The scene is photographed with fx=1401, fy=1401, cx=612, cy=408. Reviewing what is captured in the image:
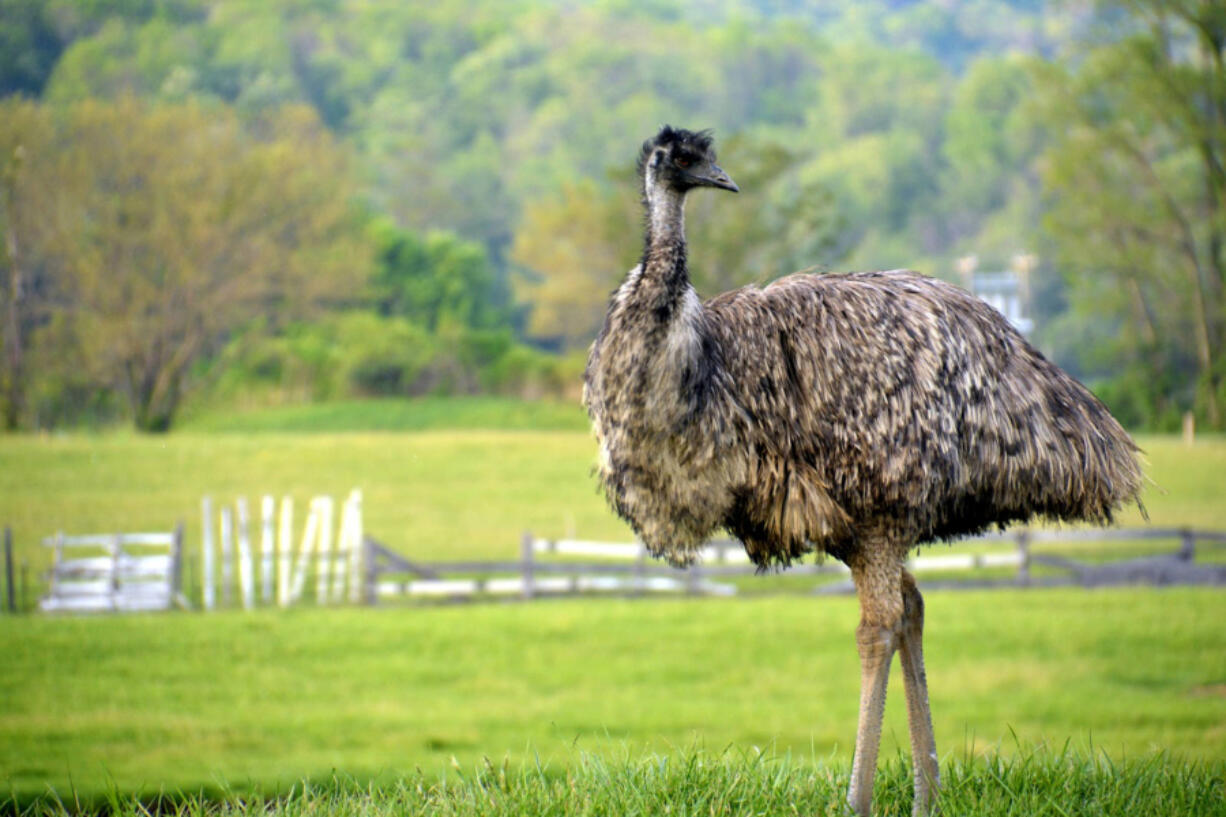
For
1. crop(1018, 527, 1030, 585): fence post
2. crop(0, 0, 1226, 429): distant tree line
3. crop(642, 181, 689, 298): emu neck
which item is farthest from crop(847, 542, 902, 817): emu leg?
crop(1018, 527, 1030, 585): fence post

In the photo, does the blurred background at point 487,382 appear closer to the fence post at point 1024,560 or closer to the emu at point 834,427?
the fence post at point 1024,560

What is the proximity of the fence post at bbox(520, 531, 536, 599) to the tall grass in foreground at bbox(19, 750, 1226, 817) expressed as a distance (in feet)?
45.8

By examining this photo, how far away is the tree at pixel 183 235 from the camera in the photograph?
25531mm

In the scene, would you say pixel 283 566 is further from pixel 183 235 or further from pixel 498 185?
pixel 498 185

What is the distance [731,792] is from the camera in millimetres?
5715

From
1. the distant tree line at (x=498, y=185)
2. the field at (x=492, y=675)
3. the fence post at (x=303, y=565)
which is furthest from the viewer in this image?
the distant tree line at (x=498, y=185)

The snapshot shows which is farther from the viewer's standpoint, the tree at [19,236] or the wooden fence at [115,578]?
the tree at [19,236]

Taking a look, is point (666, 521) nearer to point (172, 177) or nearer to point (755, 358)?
point (755, 358)

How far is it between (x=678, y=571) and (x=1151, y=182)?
77.4 ft

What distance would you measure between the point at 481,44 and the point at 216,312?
32110 mm

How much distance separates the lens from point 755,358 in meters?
5.34

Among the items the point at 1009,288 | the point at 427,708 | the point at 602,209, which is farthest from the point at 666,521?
the point at 1009,288

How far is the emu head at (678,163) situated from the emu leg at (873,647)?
1536mm

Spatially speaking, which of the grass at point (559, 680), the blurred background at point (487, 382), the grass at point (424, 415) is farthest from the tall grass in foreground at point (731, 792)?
the grass at point (424, 415)
